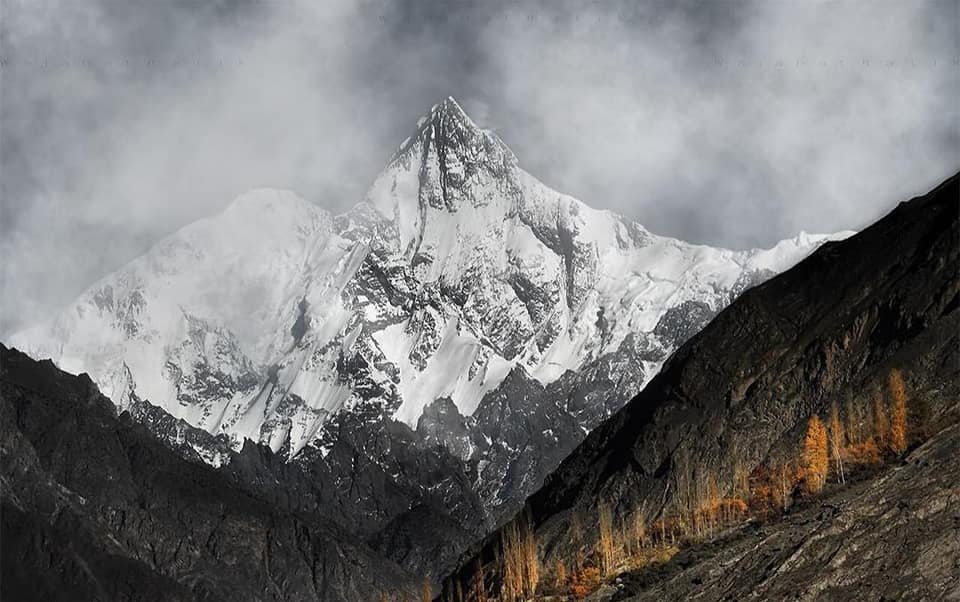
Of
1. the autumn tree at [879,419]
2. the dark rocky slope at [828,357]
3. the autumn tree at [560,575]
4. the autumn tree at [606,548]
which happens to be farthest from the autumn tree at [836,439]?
the autumn tree at [560,575]

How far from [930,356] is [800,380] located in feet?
114

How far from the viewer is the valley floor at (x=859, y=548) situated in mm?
97375

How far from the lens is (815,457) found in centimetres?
13125

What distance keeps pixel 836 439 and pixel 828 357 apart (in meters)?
36.8

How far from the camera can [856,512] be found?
352ft

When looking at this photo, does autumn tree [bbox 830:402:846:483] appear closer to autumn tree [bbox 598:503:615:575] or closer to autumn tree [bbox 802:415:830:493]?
autumn tree [bbox 802:415:830:493]

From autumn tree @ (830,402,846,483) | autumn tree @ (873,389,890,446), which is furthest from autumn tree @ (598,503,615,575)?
autumn tree @ (873,389,890,446)

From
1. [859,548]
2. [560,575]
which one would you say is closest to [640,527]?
[560,575]

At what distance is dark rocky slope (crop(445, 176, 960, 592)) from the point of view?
147 m

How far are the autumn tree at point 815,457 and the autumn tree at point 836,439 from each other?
871 millimetres

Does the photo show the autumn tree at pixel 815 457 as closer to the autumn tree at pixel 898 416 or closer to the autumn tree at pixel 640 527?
the autumn tree at pixel 898 416

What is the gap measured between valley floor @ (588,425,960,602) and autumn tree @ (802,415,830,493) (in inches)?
218

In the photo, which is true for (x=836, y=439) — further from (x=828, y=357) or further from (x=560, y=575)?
(x=560, y=575)

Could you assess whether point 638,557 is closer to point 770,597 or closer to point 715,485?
point 715,485
